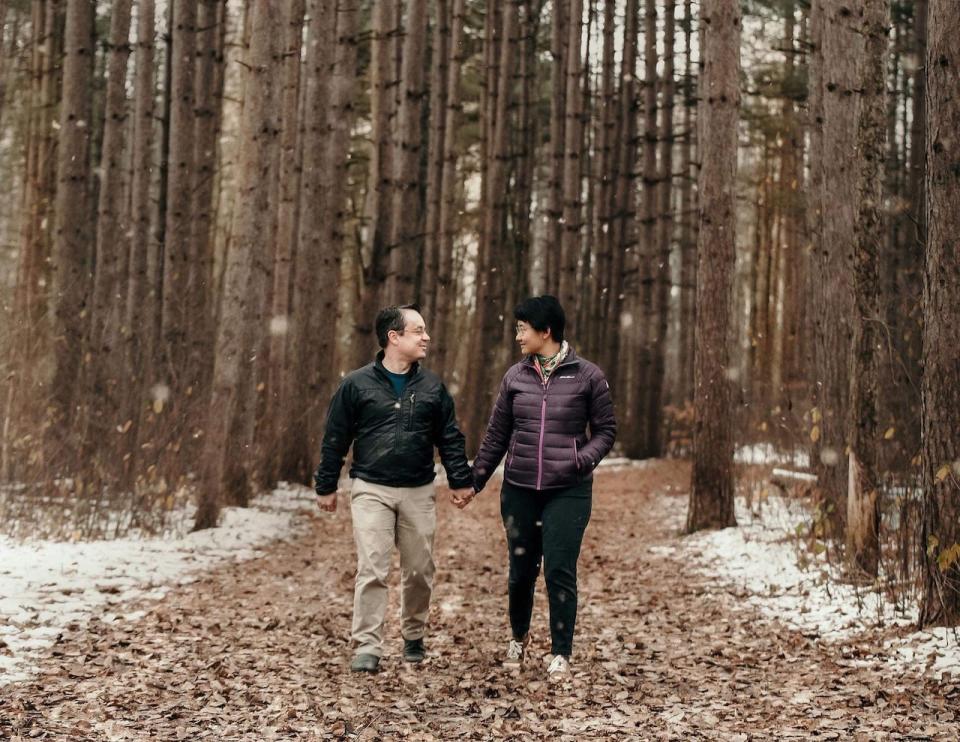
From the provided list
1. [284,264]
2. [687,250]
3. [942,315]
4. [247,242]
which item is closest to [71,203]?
[284,264]

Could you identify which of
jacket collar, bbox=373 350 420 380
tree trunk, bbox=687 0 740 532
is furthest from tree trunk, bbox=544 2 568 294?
jacket collar, bbox=373 350 420 380

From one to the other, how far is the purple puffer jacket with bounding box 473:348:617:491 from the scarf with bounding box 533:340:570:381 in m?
0.02

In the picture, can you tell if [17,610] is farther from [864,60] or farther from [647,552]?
[864,60]

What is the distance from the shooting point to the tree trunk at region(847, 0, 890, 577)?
26.1 ft

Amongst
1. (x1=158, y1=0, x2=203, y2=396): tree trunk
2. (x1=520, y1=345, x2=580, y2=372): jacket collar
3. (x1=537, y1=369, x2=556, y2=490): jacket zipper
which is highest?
(x1=158, y1=0, x2=203, y2=396): tree trunk

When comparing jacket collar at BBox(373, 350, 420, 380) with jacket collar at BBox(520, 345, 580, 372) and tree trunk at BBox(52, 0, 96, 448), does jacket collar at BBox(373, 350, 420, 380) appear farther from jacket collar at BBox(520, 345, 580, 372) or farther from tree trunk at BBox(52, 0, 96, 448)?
tree trunk at BBox(52, 0, 96, 448)

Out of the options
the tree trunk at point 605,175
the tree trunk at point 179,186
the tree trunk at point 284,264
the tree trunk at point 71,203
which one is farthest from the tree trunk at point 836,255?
the tree trunk at point 605,175

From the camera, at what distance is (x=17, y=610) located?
7227mm

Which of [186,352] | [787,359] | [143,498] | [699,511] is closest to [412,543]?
[143,498]

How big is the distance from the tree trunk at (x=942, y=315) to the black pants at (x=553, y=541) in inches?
80.1

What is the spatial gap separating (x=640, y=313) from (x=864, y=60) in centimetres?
1415

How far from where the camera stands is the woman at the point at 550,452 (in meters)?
6.10

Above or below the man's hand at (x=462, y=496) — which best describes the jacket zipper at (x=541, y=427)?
above

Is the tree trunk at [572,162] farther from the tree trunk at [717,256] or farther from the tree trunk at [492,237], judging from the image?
the tree trunk at [717,256]
